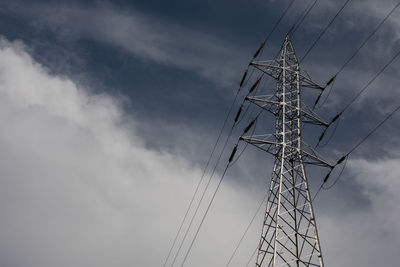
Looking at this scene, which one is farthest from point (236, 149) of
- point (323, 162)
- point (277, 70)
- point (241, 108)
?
point (277, 70)

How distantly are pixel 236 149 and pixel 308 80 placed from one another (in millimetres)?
6151

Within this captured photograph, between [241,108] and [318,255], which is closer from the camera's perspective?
[318,255]

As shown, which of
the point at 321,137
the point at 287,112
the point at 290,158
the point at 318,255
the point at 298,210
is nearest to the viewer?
the point at 318,255

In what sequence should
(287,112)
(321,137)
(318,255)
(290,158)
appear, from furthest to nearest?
(321,137), (287,112), (290,158), (318,255)

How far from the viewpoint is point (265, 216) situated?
14273mm

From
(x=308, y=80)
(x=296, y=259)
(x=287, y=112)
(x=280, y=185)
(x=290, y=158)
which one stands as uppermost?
(x=308, y=80)

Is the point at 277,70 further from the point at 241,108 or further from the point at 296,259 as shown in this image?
the point at 296,259

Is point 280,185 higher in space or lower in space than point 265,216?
higher

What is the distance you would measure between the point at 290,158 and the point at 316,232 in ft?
11.7

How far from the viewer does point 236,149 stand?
17.8 m

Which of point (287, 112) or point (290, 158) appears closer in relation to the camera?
point (290, 158)

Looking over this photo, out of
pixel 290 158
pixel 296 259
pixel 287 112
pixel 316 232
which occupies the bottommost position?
pixel 296 259

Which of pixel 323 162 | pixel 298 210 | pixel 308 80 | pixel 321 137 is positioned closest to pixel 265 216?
pixel 298 210

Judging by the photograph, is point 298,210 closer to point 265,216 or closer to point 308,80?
point 265,216
